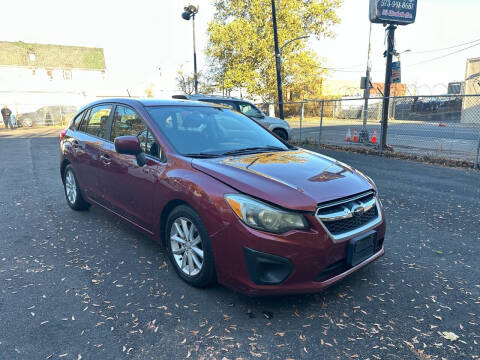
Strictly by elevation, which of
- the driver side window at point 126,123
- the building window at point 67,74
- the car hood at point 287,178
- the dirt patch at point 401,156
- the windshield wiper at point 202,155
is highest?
the building window at point 67,74

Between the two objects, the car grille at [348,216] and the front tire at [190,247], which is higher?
the car grille at [348,216]

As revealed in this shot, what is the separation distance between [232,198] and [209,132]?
136 centimetres

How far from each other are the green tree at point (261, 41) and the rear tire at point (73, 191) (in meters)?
21.8

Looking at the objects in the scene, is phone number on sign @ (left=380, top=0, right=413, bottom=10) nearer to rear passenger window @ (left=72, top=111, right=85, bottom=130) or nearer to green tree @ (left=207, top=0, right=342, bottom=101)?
rear passenger window @ (left=72, top=111, right=85, bottom=130)

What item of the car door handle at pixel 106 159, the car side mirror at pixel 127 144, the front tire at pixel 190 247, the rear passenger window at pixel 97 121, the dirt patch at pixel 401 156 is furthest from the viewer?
the dirt patch at pixel 401 156

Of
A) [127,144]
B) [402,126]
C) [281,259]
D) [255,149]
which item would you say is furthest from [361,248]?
[402,126]

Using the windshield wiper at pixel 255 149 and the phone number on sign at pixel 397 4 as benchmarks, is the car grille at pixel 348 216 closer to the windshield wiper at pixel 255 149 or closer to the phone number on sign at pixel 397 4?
the windshield wiper at pixel 255 149

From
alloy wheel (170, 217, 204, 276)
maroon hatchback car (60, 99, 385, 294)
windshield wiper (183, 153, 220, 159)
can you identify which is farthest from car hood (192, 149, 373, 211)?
alloy wheel (170, 217, 204, 276)

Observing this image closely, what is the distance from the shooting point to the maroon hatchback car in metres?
2.47

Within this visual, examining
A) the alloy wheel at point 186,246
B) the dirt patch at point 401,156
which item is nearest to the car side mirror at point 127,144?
the alloy wheel at point 186,246

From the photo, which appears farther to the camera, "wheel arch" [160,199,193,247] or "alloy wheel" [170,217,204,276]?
"wheel arch" [160,199,193,247]

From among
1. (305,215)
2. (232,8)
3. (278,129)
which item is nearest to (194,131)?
(305,215)

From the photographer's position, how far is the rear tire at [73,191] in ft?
16.4

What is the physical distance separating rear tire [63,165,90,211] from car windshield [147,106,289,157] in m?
2.06
